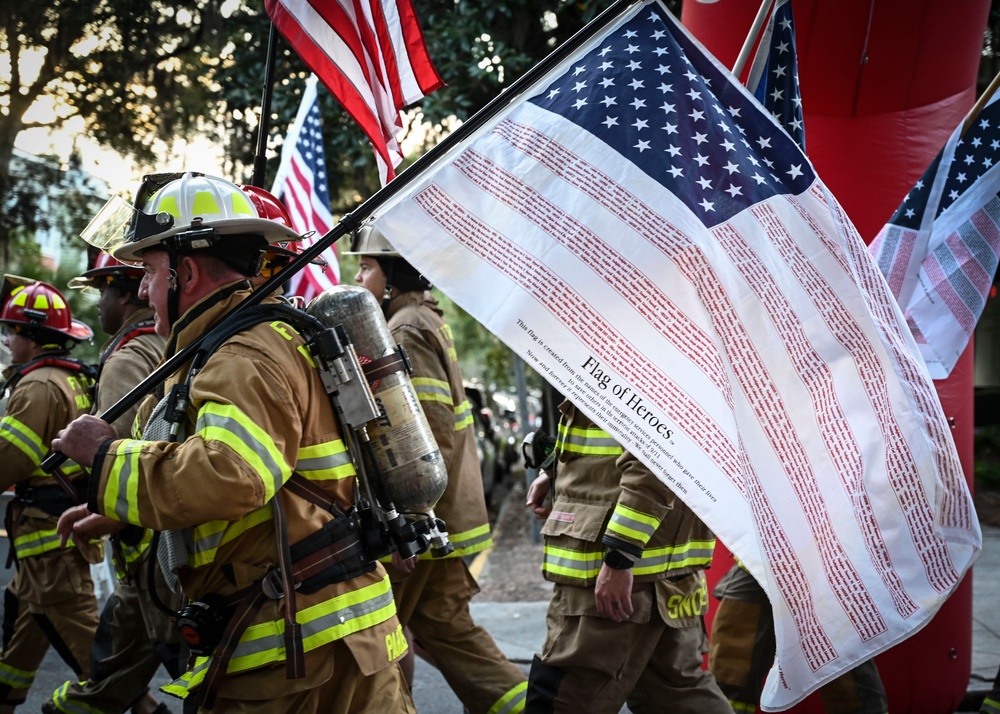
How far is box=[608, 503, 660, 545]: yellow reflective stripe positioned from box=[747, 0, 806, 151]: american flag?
1345mm

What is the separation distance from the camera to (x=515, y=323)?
2482 mm

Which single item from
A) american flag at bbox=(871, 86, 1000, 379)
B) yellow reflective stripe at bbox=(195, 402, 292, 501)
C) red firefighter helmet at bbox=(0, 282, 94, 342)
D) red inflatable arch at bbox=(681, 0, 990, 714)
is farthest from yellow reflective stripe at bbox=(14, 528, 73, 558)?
american flag at bbox=(871, 86, 1000, 379)

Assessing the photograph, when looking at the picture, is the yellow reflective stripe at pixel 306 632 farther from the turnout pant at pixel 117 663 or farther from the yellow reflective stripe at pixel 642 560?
the turnout pant at pixel 117 663

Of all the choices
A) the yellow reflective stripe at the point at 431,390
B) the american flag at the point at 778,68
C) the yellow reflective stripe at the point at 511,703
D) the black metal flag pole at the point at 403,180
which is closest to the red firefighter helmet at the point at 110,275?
the yellow reflective stripe at the point at 431,390

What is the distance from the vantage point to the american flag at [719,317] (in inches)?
96.4

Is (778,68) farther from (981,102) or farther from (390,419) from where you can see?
(390,419)

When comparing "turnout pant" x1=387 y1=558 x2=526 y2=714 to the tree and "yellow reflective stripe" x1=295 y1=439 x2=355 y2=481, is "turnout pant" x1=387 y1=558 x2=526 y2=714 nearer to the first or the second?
"yellow reflective stripe" x1=295 y1=439 x2=355 y2=481

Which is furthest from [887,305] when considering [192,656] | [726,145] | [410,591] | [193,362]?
[410,591]

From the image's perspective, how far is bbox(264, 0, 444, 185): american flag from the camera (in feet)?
12.6

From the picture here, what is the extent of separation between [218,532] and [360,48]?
1.96 meters

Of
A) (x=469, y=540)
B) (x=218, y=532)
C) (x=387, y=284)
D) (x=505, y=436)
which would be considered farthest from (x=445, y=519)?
(x=505, y=436)

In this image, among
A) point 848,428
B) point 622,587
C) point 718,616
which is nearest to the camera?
point 848,428

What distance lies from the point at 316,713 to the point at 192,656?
0.37 meters

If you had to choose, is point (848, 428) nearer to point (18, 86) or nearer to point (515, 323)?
point (515, 323)
